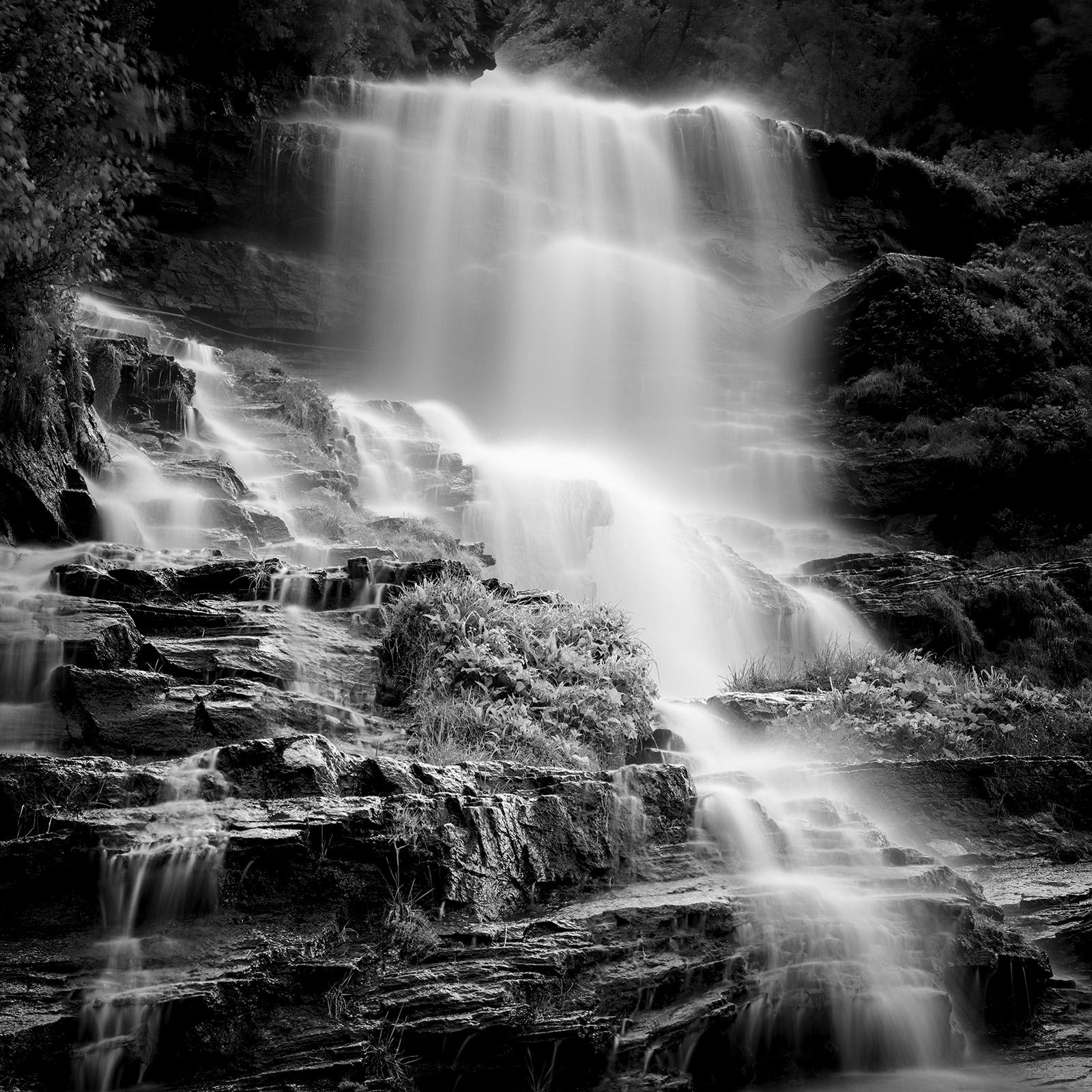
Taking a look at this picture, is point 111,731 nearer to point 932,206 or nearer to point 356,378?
point 356,378

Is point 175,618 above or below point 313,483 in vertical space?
below

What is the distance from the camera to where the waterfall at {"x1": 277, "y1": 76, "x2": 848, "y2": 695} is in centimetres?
1869

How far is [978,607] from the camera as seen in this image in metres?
12.9

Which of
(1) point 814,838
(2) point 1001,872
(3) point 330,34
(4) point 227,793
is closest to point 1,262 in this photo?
(4) point 227,793

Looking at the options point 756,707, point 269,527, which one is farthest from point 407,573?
point 756,707

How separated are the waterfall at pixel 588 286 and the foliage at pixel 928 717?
16.7 feet

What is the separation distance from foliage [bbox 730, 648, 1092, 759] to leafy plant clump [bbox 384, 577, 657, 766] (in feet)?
5.41

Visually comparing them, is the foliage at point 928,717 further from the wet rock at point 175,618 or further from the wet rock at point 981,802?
the wet rock at point 175,618

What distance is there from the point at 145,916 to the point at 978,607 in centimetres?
1225

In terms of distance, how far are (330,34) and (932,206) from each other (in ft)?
57.4

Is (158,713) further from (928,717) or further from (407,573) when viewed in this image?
(928,717)

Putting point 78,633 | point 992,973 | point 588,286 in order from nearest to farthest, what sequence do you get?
point 992,973, point 78,633, point 588,286

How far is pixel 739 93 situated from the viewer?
32906 mm

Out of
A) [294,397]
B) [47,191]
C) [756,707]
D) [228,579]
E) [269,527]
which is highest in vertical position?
[294,397]
